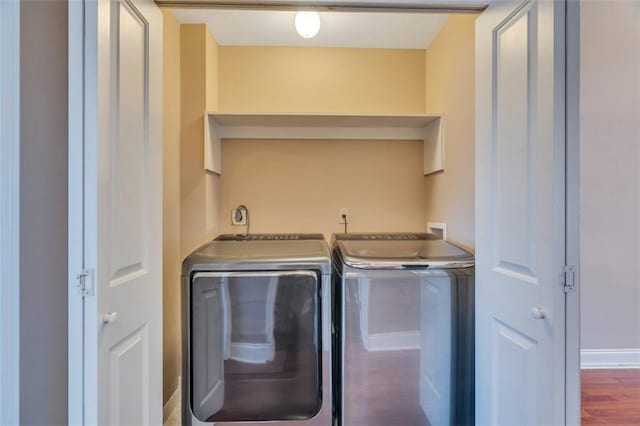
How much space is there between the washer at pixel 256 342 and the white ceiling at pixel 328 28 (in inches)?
56.1

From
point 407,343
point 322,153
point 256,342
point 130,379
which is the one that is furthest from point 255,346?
point 322,153

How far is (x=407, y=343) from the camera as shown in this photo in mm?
1557

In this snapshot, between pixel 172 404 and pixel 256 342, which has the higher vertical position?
pixel 256 342

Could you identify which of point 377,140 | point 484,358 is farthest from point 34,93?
point 377,140

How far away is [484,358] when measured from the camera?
1.38 metres

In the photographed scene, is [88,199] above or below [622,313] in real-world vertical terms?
above

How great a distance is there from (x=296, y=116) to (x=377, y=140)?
2.16ft

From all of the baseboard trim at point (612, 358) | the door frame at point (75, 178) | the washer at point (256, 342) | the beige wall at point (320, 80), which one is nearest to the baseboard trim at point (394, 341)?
the washer at point (256, 342)

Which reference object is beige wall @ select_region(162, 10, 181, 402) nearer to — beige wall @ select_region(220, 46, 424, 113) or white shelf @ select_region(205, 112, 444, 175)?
white shelf @ select_region(205, 112, 444, 175)

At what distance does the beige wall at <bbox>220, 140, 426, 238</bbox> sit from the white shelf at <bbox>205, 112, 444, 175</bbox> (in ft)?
0.20

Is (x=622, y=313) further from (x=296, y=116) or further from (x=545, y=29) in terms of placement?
(x=296, y=116)

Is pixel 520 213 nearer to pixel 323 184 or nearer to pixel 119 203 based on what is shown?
pixel 119 203

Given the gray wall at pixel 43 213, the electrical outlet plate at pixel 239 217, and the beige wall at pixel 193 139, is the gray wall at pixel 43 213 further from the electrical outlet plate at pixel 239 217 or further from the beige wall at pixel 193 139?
the electrical outlet plate at pixel 239 217

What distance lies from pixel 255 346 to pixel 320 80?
1.80m
